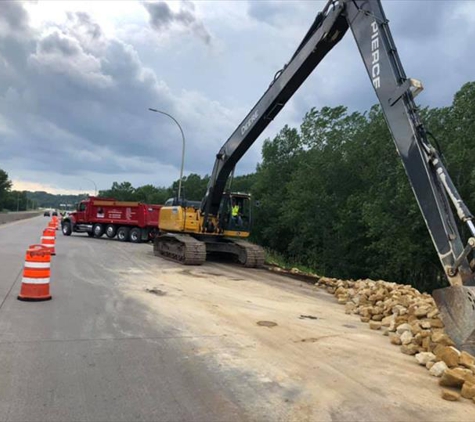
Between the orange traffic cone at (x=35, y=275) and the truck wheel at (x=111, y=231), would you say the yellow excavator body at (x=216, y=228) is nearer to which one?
the orange traffic cone at (x=35, y=275)

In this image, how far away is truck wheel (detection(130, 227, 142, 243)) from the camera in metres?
29.2

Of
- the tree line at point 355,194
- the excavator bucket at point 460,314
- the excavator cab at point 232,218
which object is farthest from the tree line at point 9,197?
the excavator bucket at point 460,314

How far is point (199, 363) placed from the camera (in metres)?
5.74

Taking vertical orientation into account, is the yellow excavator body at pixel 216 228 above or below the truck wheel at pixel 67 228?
above

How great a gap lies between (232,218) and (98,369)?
13023 mm

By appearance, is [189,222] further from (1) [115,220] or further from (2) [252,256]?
(1) [115,220]

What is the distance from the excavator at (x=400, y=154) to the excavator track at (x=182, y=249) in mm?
35

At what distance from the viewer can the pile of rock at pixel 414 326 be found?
5261 millimetres

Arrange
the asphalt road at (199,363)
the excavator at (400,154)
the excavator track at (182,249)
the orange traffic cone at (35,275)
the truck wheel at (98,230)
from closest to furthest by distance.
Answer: the asphalt road at (199,363) < the excavator at (400,154) < the orange traffic cone at (35,275) < the excavator track at (182,249) < the truck wheel at (98,230)

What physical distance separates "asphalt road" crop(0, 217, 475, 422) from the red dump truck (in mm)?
18753

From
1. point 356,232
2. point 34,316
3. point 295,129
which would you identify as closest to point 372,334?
point 34,316

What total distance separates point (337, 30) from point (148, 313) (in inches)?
310

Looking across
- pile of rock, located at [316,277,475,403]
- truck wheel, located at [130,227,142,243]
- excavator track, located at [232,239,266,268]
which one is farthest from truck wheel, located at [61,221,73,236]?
pile of rock, located at [316,277,475,403]

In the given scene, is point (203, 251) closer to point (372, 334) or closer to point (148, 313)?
point (148, 313)
